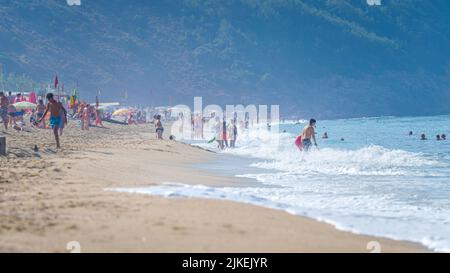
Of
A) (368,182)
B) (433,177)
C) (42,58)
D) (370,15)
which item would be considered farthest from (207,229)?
(370,15)

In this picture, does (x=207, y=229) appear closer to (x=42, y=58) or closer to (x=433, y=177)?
(x=433, y=177)

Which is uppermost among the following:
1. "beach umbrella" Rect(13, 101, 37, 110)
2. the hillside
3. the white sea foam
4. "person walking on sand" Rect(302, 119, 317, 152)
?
the hillside

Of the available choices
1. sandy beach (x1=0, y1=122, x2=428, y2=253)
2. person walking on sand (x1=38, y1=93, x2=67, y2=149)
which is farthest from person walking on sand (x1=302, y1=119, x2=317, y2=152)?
sandy beach (x1=0, y1=122, x2=428, y2=253)

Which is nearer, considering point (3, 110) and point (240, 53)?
point (3, 110)

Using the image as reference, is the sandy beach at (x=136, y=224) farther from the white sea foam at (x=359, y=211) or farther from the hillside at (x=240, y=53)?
the hillside at (x=240, y=53)

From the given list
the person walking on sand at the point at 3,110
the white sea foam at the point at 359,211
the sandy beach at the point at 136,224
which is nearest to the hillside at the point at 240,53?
the person walking on sand at the point at 3,110

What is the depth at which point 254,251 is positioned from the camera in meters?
5.10

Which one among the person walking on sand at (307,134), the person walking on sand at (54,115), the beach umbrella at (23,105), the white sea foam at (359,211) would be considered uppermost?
the beach umbrella at (23,105)

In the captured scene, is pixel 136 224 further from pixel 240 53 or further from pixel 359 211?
pixel 240 53

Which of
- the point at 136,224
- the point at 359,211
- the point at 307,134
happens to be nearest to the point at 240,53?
the point at 307,134

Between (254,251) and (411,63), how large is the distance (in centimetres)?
15391

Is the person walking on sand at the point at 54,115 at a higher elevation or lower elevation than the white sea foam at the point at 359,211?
higher

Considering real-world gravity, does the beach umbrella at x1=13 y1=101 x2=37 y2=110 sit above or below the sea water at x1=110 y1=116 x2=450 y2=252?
above

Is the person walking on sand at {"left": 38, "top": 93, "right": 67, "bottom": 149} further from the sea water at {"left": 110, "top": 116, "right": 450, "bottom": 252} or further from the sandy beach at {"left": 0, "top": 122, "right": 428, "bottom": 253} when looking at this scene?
the sandy beach at {"left": 0, "top": 122, "right": 428, "bottom": 253}
